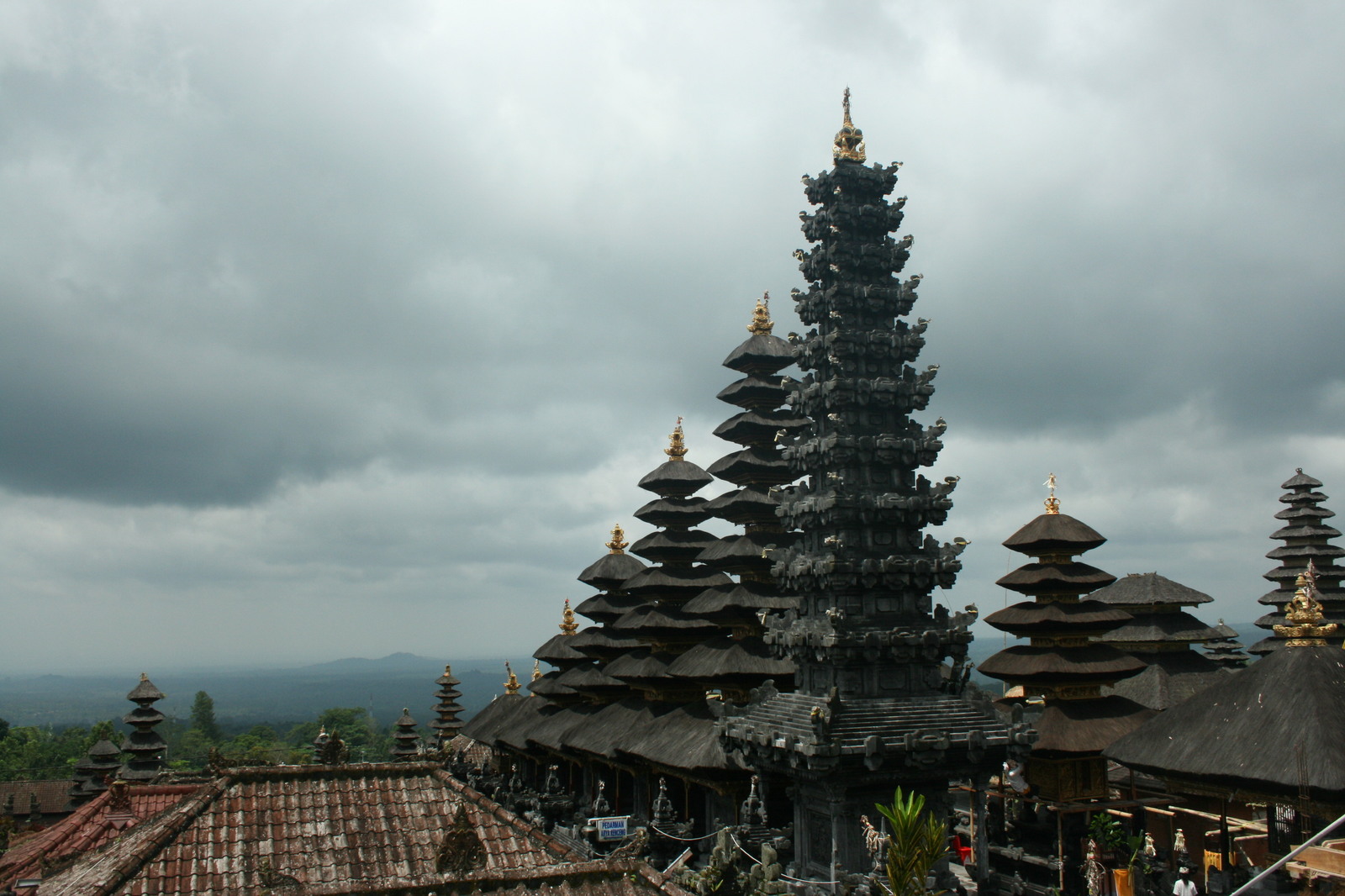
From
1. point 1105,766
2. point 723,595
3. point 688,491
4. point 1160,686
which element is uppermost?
point 688,491

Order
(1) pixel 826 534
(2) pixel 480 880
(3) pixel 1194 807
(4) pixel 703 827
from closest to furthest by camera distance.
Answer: (2) pixel 480 880
(1) pixel 826 534
(3) pixel 1194 807
(4) pixel 703 827

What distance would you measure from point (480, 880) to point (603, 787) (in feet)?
82.9

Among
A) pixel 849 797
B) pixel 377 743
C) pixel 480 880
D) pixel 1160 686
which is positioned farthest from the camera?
pixel 377 743

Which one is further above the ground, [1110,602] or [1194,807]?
[1110,602]

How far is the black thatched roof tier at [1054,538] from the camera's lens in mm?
28219

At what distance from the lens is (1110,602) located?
33375 millimetres

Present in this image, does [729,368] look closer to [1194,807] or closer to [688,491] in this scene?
[688,491]

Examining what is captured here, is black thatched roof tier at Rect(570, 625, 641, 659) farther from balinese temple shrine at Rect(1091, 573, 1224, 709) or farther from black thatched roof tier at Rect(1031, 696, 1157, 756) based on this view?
balinese temple shrine at Rect(1091, 573, 1224, 709)

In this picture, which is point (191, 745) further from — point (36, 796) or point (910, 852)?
point (910, 852)

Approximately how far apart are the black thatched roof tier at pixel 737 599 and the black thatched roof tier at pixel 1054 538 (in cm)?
743

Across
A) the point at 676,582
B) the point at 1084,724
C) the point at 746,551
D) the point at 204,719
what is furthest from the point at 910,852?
the point at 204,719

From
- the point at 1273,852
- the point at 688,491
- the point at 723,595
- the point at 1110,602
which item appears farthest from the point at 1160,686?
the point at 688,491

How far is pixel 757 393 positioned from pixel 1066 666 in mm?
14281

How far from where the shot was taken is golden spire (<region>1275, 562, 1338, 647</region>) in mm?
20484
